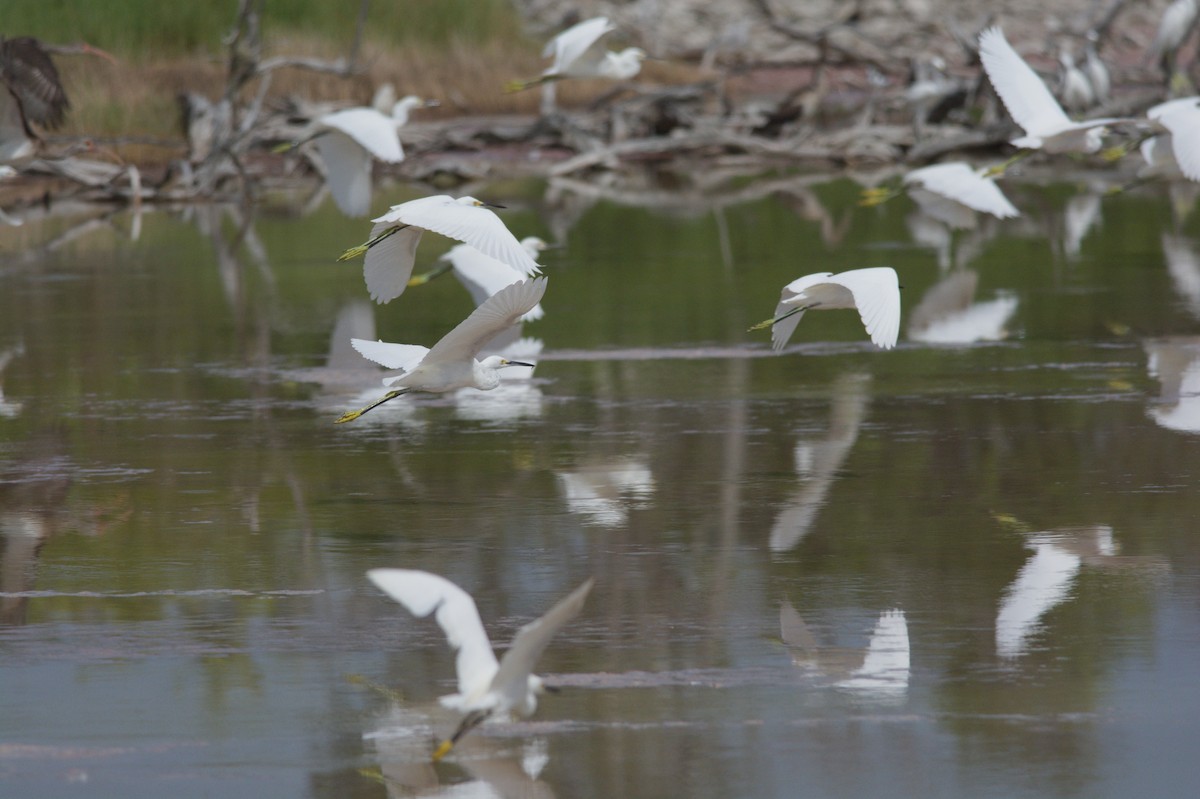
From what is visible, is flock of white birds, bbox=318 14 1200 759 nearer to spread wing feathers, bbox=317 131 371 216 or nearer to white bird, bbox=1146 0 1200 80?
spread wing feathers, bbox=317 131 371 216

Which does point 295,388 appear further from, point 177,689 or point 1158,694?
point 1158,694

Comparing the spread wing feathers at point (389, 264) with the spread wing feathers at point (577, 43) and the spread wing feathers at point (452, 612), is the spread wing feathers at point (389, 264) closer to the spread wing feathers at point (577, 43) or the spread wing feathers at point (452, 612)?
the spread wing feathers at point (452, 612)

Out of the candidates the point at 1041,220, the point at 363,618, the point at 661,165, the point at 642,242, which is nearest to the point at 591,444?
the point at 363,618

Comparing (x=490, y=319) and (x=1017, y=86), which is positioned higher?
(x=1017, y=86)

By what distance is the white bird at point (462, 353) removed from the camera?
6.20 m

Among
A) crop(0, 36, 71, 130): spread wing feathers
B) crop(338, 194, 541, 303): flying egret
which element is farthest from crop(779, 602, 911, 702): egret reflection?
crop(0, 36, 71, 130): spread wing feathers

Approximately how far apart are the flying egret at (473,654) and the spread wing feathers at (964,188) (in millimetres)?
7566

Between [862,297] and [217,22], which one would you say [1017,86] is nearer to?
[862,297]

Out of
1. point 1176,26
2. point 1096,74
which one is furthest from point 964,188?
point 1096,74

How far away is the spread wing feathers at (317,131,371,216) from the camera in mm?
11336

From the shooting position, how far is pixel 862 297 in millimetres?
7520

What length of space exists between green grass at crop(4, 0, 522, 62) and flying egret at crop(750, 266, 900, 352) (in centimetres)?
2061

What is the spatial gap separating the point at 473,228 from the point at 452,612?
10.8 feet

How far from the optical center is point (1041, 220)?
60.4 feet
